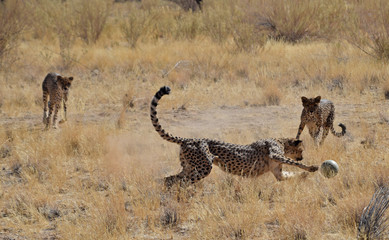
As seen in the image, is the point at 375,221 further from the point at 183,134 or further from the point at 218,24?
the point at 218,24

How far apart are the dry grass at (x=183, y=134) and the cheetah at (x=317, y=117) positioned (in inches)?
8.2

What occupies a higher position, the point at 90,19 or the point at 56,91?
the point at 90,19

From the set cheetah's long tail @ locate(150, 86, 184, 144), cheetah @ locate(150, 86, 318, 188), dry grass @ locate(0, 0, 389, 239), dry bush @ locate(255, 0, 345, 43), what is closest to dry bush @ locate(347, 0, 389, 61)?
dry grass @ locate(0, 0, 389, 239)

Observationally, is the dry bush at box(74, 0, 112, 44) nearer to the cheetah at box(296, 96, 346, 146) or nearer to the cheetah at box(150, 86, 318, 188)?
the cheetah at box(296, 96, 346, 146)

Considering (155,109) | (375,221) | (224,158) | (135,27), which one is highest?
(135,27)

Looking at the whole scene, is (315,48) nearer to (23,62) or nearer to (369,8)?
(369,8)

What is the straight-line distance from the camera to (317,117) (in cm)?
692

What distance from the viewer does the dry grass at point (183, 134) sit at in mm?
4898

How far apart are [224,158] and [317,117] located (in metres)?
2.03

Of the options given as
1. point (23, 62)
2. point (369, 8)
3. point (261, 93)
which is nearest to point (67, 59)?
point (23, 62)

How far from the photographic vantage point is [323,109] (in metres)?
7.00

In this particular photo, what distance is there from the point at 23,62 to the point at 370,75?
338 inches

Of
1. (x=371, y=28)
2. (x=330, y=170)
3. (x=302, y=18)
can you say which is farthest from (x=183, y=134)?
(x=302, y=18)

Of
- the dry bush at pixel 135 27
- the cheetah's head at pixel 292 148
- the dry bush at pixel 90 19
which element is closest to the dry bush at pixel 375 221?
the cheetah's head at pixel 292 148
